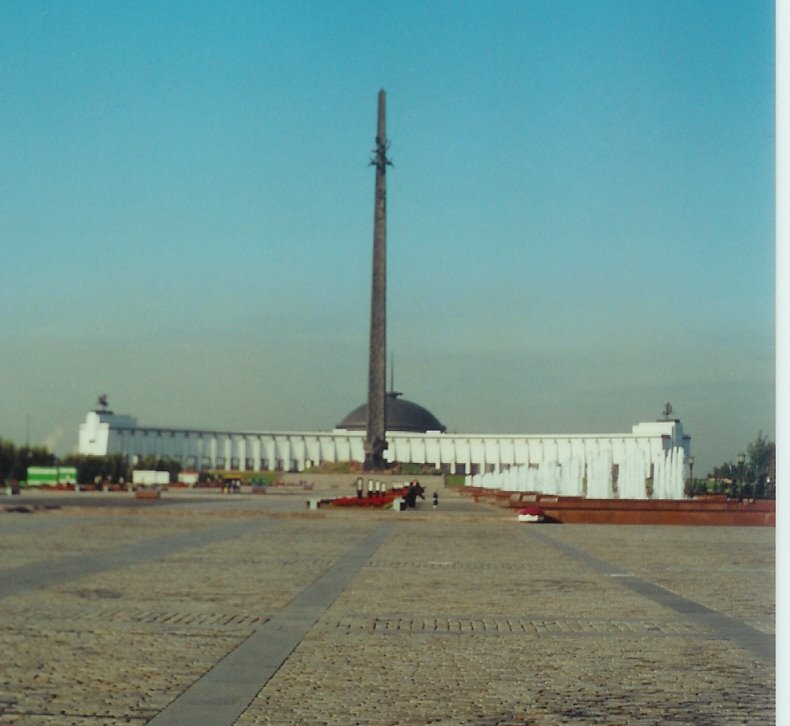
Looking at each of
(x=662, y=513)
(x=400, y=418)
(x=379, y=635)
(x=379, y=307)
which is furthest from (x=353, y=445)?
(x=379, y=635)

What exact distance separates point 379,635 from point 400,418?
471 feet

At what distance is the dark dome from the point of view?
15250cm

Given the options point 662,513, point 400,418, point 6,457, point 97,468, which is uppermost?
point 400,418

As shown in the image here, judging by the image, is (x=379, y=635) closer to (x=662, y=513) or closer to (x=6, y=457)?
(x=662, y=513)

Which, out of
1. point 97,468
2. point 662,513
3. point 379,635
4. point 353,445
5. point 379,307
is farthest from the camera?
point 353,445

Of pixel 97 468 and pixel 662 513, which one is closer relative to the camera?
pixel 662 513

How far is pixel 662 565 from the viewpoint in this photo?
17.1 metres

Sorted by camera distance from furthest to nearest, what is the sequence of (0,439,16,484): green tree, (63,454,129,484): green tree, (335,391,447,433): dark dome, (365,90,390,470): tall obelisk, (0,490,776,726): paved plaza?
(335,391,447,433): dark dome, (63,454,129,484): green tree, (0,439,16,484): green tree, (365,90,390,470): tall obelisk, (0,490,776,726): paved plaza

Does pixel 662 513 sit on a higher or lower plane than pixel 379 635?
higher

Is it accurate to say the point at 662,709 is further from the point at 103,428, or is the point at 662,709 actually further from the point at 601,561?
the point at 103,428

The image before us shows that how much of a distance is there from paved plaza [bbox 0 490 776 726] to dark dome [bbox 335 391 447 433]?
13278 centimetres

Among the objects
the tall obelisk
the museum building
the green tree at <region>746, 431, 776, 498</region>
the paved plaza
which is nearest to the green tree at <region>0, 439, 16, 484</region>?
the tall obelisk

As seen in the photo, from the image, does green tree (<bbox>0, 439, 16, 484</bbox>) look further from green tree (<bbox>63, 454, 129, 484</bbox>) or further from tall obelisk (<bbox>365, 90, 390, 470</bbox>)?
tall obelisk (<bbox>365, 90, 390, 470</bbox>)

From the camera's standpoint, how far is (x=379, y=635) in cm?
952
